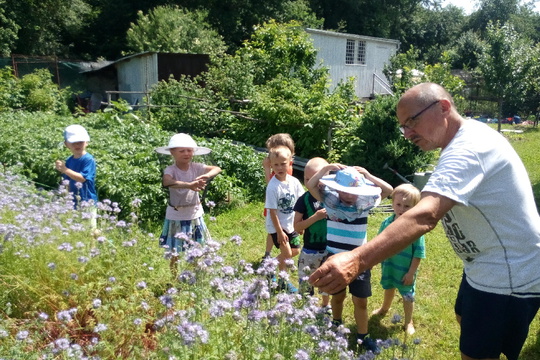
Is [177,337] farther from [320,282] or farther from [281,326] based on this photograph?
[320,282]

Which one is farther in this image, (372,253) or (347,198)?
(347,198)

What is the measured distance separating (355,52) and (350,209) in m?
24.8

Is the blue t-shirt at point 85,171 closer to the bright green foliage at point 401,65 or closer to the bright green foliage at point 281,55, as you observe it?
the bright green foliage at point 281,55

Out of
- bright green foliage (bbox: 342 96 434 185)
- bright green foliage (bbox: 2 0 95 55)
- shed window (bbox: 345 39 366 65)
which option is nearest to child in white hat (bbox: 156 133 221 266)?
bright green foliage (bbox: 342 96 434 185)

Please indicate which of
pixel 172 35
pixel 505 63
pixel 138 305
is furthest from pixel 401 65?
pixel 138 305

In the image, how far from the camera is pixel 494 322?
8.08 feet

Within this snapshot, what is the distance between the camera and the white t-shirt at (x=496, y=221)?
222 cm

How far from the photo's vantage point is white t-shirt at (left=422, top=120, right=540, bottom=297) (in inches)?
87.5

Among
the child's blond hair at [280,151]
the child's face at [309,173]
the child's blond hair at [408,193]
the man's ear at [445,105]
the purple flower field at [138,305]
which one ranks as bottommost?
the purple flower field at [138,305]

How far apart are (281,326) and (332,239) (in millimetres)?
1409

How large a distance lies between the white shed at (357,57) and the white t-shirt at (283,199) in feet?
63.3

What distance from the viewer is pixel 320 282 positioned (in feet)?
6.15

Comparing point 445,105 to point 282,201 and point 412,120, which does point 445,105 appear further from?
point 282,201

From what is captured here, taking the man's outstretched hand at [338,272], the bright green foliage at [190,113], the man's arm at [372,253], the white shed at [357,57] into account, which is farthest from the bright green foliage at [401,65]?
the man's outstretched hand at [338,272]
